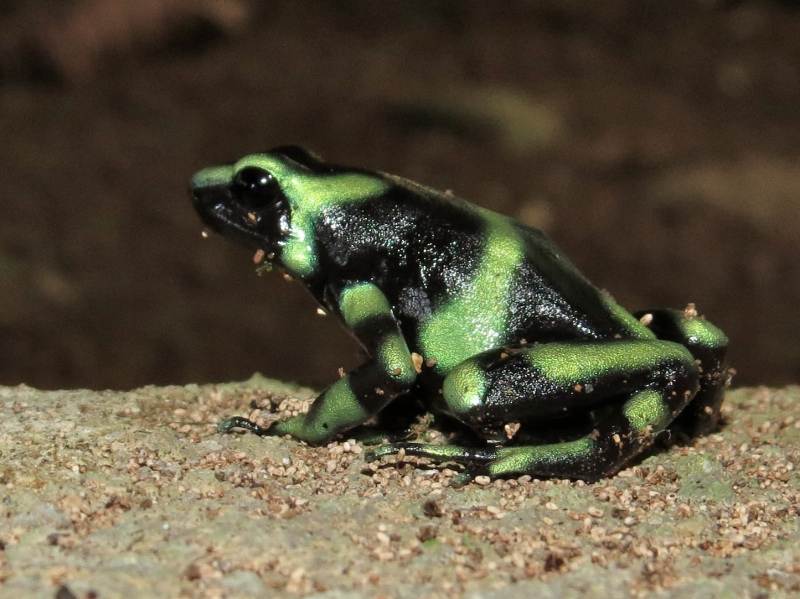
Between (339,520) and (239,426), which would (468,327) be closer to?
(239,426)

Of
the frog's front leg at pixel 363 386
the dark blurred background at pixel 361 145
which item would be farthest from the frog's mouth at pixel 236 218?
the dark blurred background at pixel 361 145

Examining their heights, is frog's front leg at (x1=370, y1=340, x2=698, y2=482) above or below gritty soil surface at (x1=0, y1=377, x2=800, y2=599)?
above

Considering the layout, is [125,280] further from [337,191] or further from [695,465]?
[695,465]

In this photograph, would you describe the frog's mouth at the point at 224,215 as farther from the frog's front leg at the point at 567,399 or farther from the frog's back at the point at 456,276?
the frog's front leg at the point at 567,399

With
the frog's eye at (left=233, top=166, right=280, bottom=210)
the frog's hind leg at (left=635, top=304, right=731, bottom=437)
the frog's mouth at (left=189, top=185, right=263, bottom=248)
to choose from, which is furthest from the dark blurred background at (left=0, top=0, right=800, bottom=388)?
the frog's hind leg at (left=635, top=304, right=731, bottom=437)

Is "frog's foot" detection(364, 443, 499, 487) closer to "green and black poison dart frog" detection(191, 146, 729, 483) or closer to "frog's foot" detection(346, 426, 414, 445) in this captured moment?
"green and black poison dart frog" detection(191, 146, 729, 483)

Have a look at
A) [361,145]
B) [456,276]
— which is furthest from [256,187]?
[361,145]

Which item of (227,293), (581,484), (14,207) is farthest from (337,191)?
(14,207)
